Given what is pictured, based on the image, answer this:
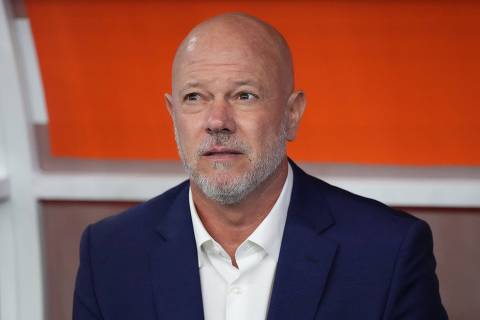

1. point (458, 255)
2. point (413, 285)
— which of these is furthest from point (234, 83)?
point (458, 255)

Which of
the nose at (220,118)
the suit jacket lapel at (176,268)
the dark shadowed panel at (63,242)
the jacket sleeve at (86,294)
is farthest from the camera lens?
the dark shadowed panel at (63,242)

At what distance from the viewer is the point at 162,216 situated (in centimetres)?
192

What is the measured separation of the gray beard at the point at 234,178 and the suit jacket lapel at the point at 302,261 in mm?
125

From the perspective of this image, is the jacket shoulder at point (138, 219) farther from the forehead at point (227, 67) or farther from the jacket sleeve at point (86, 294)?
the forehead at point (227, 67)

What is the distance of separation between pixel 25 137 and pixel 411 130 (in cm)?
101

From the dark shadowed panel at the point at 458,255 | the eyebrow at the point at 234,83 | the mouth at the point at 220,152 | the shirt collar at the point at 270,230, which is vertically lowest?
the dark shadowed panel at the point at 458,255

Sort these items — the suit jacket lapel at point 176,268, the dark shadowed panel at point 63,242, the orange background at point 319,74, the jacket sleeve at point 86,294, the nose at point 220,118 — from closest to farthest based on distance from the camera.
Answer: the nose at point 220,118 < the suit jacket lapel at point 176,268 < the jacket sleeve at point 86,294 < the orange background at point 319,74 < the dark shadowed panel at point 63,242

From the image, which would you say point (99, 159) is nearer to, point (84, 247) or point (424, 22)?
point (84, 247)

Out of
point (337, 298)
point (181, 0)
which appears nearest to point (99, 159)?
point (181, 0)

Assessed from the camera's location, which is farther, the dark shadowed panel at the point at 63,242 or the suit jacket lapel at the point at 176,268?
the dark shadowed panel at the point at 63,242

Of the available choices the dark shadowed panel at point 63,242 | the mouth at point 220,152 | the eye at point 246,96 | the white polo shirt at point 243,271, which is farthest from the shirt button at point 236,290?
the dark shadowed panel at point 63,242

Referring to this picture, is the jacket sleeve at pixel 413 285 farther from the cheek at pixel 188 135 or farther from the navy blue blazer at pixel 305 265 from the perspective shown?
the cheek at pixel 188 135

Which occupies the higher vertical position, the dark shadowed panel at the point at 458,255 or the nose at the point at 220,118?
the nose at the point at 220,118

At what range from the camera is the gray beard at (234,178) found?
1672 millimetres
